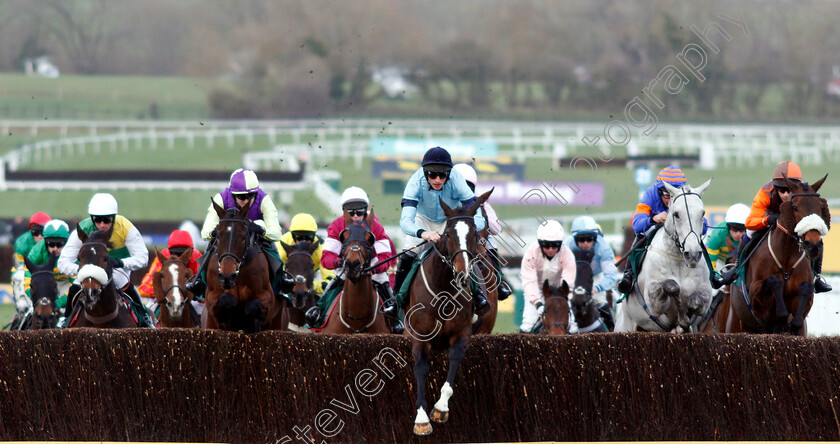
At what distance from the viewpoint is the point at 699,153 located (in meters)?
37.2

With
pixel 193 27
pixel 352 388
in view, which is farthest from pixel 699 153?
A: pixel 352 388

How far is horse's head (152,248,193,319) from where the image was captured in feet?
32.1

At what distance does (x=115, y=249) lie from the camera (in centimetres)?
963

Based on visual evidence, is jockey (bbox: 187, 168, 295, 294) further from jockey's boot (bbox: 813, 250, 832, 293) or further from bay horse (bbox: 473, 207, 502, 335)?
jockey's boot (bbox: 813, 250, 832, 293)

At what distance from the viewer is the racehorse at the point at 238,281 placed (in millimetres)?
8047

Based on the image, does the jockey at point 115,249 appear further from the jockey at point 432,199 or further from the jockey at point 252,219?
the jockey at point 432,199

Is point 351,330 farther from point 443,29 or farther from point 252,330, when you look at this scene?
point 443,29

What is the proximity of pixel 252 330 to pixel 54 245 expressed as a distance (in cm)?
322

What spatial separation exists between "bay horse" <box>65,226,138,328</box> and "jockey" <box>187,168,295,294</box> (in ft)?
2.69

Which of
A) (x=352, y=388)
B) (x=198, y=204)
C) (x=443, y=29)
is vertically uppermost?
(x=443, y=29)

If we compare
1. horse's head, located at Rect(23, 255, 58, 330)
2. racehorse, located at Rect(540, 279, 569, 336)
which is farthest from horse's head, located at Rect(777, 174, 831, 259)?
horse's head, located at Rect(23, 255, 58, 330)

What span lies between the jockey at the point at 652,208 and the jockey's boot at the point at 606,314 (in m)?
1.31

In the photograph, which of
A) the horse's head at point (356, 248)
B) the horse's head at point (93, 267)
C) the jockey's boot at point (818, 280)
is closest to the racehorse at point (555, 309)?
the horse's head at point (356, 248)

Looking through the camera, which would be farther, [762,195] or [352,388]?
[762,195]
